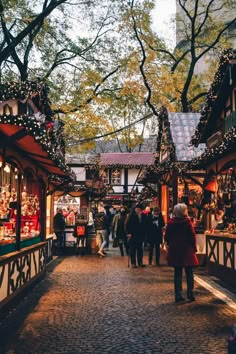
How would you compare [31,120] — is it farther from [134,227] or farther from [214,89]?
[214,89]

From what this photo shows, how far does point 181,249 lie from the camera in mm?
9398

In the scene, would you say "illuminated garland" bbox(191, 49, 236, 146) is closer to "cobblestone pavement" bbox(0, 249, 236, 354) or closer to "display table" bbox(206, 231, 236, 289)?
"display table" bbox(206, 231, 236, 289)

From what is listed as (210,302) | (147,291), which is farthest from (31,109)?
(210,302)

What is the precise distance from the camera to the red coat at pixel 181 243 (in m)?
9.34

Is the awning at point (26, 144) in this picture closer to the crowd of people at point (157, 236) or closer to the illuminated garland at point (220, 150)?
the crowd of people at point (157, 236)

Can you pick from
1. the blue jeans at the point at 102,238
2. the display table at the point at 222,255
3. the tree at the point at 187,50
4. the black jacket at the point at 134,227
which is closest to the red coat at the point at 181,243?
the display table at the point at 222,255

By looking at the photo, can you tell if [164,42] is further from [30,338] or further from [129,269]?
[30,338]

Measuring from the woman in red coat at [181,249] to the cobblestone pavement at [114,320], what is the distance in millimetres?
405

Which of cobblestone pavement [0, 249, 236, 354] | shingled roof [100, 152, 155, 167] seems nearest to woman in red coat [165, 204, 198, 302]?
cobblestone pavement [0, 249, 236, 354]

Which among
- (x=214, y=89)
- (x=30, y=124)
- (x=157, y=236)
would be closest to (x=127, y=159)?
(x=214, y=89)

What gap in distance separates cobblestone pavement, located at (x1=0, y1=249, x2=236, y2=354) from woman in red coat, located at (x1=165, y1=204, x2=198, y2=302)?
405 millimetres

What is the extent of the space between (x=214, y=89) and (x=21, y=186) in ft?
24.9

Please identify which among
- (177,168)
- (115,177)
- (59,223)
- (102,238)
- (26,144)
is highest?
(115,177)

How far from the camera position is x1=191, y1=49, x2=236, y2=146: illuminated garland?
1392 centimetres
